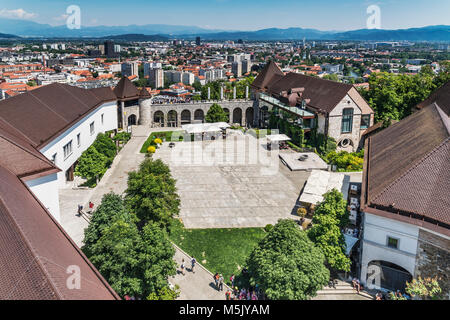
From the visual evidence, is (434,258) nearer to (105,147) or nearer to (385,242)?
(385,242)

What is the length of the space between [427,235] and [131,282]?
15834 millimetres

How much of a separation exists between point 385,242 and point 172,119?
163ft

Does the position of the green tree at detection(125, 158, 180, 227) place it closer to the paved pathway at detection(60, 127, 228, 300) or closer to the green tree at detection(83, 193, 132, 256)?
the green tree at detection(83, 193, 132, 256)

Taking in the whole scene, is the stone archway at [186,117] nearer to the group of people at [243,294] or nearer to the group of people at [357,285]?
the group of people at [243,294]

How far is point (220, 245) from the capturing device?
2752cm

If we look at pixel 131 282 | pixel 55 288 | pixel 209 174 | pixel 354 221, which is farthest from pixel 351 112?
pixel 55 288

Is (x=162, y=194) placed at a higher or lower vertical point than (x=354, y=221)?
higher

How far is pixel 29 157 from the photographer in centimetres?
2239

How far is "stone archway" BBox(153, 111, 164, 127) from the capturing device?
64.8m

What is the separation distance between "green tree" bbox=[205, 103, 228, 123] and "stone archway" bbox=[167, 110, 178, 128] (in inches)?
271

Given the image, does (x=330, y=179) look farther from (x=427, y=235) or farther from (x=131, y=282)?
(x=131, y=282)

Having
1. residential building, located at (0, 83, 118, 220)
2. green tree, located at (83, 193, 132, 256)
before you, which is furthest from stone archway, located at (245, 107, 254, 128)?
green tree, located at (83, 193, 132, 256)

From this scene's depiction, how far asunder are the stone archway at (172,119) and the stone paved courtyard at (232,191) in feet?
55.1
